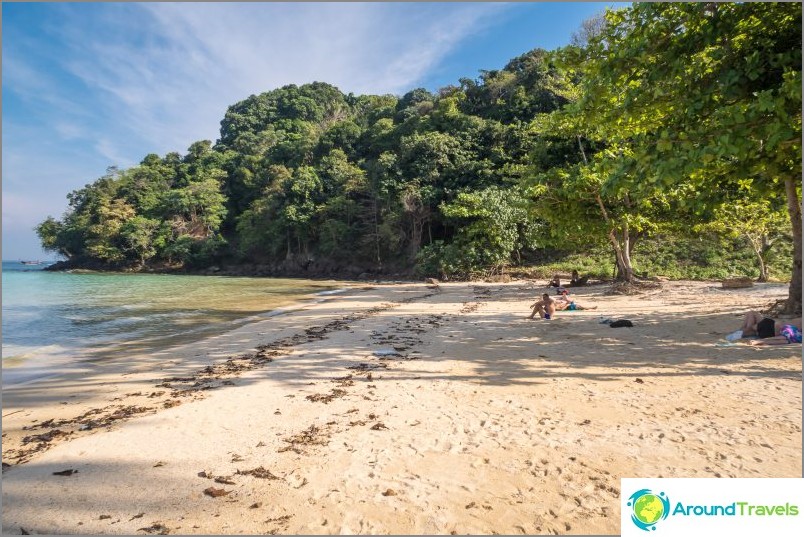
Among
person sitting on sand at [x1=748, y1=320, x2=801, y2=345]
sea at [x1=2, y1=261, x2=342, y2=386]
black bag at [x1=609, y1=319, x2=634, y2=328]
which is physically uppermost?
person sitting on sand at [x1=748, y1=320, x2=801, y2=345]

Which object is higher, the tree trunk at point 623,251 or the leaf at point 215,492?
the tree trunk at point 623,251

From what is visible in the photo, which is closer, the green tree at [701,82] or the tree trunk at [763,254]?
the green tree at [701,82]

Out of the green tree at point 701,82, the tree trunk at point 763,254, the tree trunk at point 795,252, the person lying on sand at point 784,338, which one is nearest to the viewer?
the green tree at point 701,82

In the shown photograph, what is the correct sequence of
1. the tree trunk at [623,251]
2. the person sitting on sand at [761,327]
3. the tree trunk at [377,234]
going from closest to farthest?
the person sitting on sand at [761,327] → the tree trunk at [623,251] → the tree trunk at [377,234]

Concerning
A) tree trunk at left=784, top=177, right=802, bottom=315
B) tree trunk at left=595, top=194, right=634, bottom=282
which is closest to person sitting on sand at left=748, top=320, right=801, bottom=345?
tree trunk at left=784, top=177, right=802, bottom=315

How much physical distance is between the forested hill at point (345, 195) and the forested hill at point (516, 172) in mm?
214

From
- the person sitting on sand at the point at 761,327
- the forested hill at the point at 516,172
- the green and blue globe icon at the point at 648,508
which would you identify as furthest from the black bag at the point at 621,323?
the green and blue globe icon at the point at 648,508

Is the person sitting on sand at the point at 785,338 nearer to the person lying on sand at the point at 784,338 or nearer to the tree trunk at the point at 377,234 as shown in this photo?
the person lying on sand at the point at 784,338

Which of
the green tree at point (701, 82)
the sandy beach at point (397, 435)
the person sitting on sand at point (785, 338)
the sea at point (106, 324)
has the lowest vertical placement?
the sea at point (106, 324)

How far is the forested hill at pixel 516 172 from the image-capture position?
539 cm

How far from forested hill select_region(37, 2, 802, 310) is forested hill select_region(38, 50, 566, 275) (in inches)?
8.4

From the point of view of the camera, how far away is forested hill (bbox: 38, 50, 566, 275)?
32.1m

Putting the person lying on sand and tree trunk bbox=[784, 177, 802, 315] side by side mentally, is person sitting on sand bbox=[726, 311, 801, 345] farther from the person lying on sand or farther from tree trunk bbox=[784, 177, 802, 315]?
tree trunk bbox=[784, 177, 802, 315]

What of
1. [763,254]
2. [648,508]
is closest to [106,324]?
[648,508]
